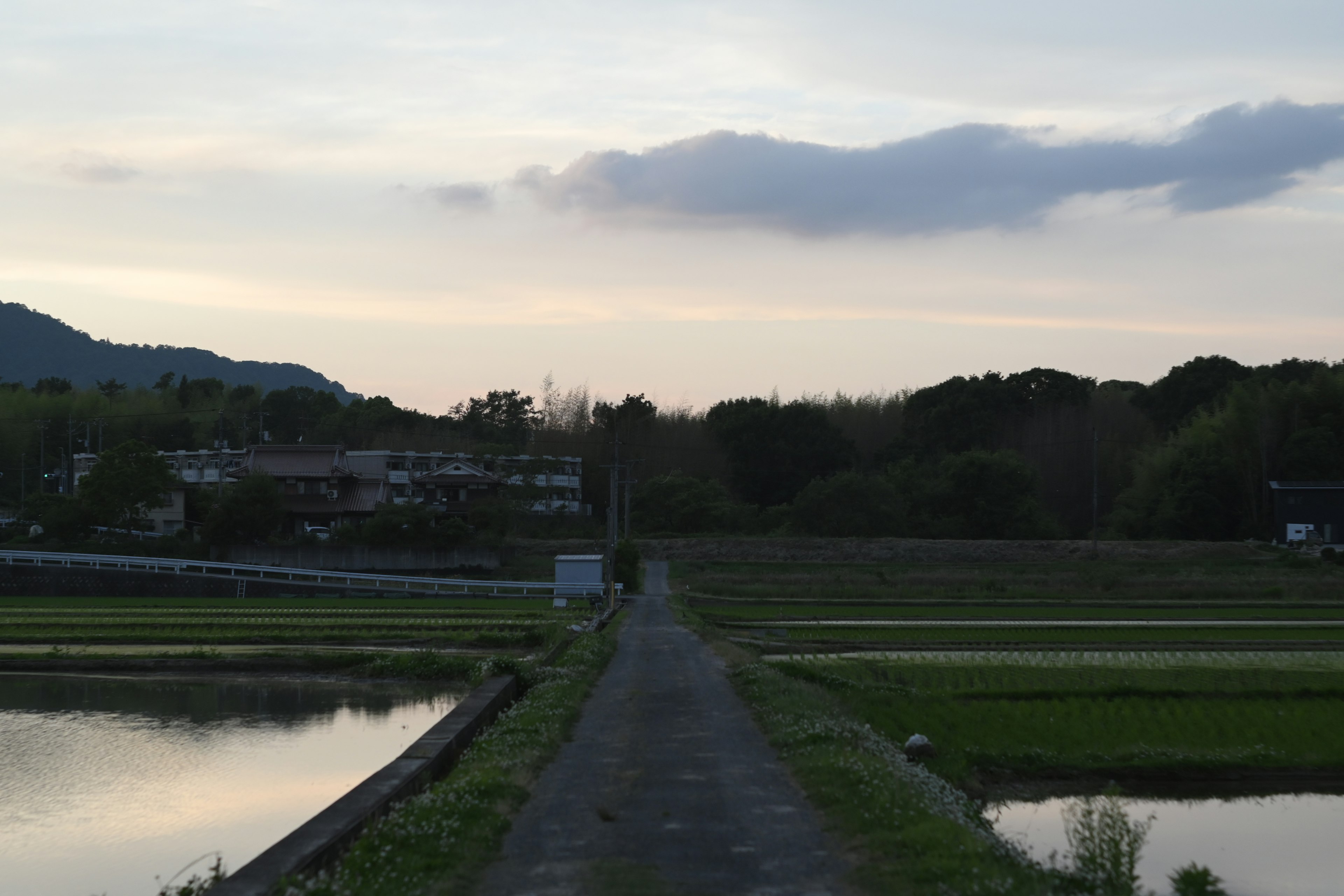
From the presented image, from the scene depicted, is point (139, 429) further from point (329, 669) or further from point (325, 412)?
point (329, 669)

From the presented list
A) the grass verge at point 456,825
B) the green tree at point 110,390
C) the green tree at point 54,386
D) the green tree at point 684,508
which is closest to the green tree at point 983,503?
the green tree at point 684,508

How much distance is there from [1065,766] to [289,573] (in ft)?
143

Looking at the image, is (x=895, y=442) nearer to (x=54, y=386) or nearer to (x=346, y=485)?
(x=346, y=485)

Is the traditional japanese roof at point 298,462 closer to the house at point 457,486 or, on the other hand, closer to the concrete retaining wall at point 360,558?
the house at point 457,486

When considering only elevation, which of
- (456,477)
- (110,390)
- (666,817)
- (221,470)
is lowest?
(666,817)

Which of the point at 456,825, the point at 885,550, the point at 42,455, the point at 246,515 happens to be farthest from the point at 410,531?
the point at 456,825

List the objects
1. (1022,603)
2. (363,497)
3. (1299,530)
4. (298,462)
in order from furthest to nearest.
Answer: (363,497), (298,462), (1299,530), (1022,603)

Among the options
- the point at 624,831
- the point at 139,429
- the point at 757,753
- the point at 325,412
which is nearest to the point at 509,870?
the point at 624,831

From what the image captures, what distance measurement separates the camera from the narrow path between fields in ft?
22.7

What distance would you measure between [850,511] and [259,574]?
36113 millimetres

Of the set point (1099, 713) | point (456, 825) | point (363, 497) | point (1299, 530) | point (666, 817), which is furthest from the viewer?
point (363, 497)

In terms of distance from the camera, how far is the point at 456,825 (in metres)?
7.70

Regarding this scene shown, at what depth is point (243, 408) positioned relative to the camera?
98250mm

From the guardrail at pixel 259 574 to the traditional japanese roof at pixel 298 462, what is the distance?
1433 centimetres
